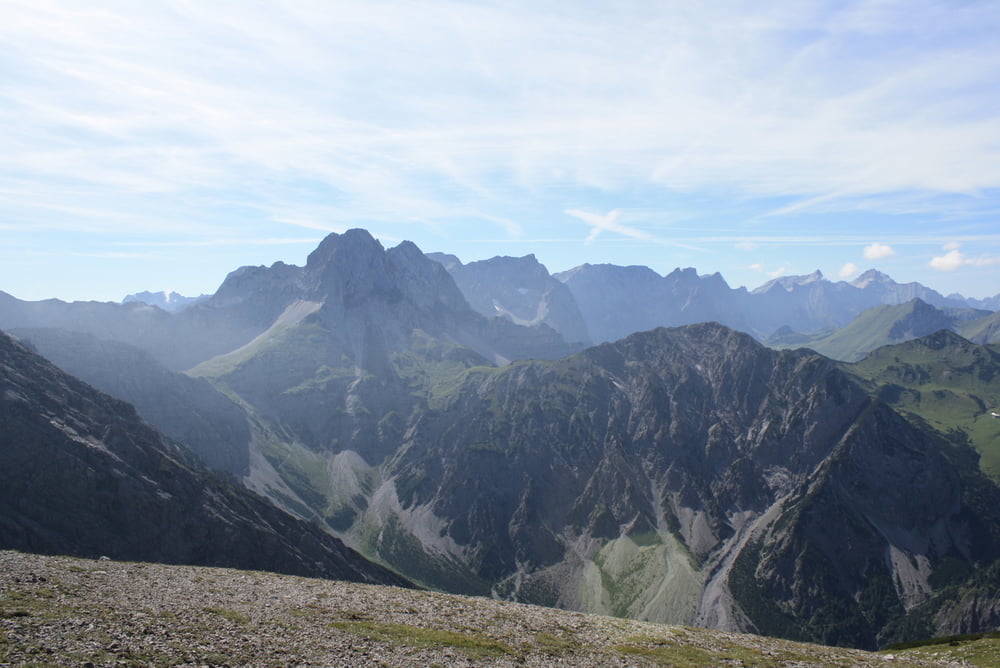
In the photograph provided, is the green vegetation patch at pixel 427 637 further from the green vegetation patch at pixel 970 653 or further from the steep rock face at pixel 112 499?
the steep rock face at pixel 112 499

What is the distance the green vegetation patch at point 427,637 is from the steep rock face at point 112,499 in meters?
95.5

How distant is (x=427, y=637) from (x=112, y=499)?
12088cm

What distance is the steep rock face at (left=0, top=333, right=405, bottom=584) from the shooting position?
409 feet

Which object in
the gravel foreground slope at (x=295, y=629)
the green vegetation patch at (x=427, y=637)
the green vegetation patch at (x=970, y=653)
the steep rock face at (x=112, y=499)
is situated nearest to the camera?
the gravel foreground slope at (x=295, y=629)

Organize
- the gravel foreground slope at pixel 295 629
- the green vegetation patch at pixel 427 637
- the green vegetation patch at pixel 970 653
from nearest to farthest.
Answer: the gravel foreground slope at pixel 295 629 < the green vegetation patch at pixel 427 637 < the green vegetation patch at pixel 970 653

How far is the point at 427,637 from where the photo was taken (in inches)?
2058

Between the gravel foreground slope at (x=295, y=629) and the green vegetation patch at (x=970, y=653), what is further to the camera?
the green vegetation patch at (x=970, y=653)

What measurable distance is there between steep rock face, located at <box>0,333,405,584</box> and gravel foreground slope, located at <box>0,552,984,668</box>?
7212cm

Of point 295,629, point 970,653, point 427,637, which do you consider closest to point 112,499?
point 295,629

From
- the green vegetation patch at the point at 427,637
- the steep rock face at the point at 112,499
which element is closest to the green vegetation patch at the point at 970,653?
the green vegetation patch at the point at 427,637

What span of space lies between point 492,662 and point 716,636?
120 ft

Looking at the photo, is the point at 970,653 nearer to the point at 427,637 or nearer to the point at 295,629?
the point at 427,637

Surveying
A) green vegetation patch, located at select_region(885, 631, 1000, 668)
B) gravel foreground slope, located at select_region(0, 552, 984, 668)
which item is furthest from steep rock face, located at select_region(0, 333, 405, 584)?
green vegetation patch, located at select_region(885, 631, 1000, 668)

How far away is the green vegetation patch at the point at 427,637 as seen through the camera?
50031mm
